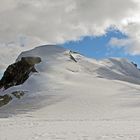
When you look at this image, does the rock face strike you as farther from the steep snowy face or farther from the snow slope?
the snow slope

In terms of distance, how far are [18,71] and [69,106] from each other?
95.7ft

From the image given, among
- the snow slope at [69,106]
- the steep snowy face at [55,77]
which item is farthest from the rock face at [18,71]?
the snow slope at [69,106]

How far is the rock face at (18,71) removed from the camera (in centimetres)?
6456

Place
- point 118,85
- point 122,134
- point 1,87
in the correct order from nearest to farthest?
point 122,134, point 118,85, point 1,87

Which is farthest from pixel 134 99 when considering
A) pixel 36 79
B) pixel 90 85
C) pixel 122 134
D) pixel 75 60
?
pixel 75 60

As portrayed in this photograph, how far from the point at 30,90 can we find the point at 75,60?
85.2 ft

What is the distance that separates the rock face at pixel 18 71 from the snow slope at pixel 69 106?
1.78m

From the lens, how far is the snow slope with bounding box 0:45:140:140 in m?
22.6

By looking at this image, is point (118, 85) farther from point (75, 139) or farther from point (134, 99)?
point (75, 139)

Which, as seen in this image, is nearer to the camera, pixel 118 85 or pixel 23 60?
pixel 118 85

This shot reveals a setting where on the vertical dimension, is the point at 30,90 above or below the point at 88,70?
below

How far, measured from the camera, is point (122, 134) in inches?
741

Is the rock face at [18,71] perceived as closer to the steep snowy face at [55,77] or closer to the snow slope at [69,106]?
the steep snowy face at [55,77]

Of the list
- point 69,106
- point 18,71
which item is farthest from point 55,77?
point 69,106
